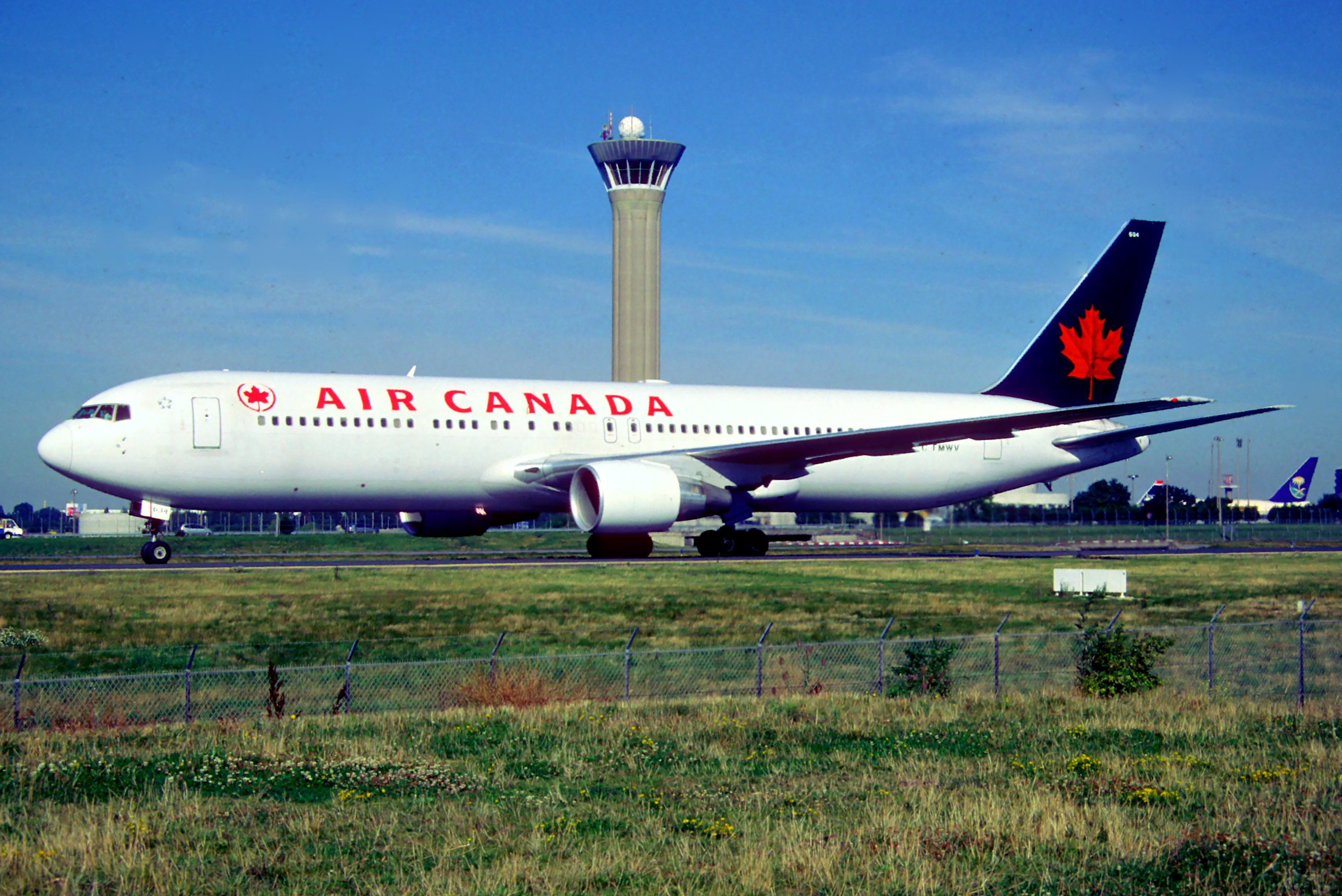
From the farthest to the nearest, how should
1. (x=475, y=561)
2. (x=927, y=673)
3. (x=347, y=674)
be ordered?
(x=475, y=561)
(x=927, y=673)
(x=347, y=674)

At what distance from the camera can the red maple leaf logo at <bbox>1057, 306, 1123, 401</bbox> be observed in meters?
42.5

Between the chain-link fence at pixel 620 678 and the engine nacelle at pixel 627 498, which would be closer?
the chain-link fence at pixel 620 678

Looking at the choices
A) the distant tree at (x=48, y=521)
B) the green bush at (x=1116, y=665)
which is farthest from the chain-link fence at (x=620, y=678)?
the distant tree at (x=48, y=521)

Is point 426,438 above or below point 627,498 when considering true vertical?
above

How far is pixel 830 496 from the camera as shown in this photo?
38.9m

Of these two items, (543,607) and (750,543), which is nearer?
Result: (543,607)

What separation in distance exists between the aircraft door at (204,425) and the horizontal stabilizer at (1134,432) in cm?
2512

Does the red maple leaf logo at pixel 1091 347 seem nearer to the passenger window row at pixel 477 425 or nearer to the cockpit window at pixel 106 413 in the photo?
the passenger window row at pixel 477 425

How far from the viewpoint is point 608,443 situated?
3512 cm

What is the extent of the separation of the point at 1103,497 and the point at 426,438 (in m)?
105

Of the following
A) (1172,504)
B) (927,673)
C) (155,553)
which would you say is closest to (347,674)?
(927,673)

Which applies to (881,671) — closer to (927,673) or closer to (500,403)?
(927,673)

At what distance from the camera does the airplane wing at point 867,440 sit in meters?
33.2

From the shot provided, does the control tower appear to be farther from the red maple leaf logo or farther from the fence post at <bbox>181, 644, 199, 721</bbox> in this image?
the fence post at <bbox>181, 644, 199, 721</bbox>
